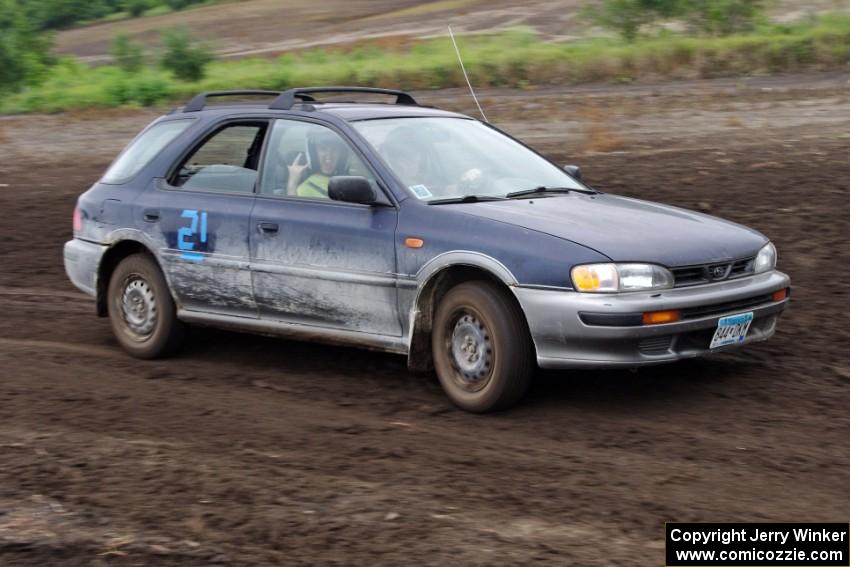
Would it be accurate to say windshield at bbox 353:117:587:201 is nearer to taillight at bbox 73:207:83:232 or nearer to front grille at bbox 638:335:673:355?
front grille at bbox 638:335:673:355

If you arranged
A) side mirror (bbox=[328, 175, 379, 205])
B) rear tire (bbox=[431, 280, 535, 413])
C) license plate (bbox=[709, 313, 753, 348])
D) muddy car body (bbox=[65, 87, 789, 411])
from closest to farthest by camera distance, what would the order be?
muddy car body (bbox=[65, 87, 789, 411]) → rear tire (bbox=[431, 280, 535, 413]) → license plate (bbox=[709, 313, 753, 348]) → side mirror (bbox=[328, 175, 379, 205])

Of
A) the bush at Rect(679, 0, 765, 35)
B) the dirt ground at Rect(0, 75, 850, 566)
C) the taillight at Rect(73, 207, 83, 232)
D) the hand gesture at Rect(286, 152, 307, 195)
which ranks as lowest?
the dirt ground at Rect(0, 75, 850, 566)

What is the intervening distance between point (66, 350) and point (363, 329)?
2541mm

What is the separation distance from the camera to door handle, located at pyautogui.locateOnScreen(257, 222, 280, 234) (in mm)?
7074

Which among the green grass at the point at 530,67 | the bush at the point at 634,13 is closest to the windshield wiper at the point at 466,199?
the green grass at the point at 530,67

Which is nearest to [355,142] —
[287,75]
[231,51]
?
[287,75]

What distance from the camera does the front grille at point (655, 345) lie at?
5.97m

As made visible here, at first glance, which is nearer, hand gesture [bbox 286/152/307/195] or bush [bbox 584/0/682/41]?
hand gesture [bbox 286/152/307/195]

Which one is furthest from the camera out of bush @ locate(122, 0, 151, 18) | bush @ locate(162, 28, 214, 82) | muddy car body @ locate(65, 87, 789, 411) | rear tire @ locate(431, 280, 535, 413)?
bush @ locate(122, 0, 151, 18)

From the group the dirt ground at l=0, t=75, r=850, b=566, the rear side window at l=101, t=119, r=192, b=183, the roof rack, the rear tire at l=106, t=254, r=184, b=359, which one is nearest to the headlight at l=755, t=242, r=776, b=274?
the dirt ground at l=0, t=75, r=850, b=566

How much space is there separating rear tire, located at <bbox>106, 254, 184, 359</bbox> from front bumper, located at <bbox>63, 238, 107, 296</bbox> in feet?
0.50

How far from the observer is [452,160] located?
23.2ft

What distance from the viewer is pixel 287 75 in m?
32.4

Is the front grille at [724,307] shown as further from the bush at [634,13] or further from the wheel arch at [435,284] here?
the bush at [634,13]
